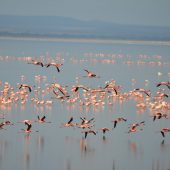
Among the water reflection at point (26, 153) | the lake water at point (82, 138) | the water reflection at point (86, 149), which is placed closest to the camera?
the water reflection at point (26, 153)

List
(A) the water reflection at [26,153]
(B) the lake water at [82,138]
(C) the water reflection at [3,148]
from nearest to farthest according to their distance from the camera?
(A) the water reflection at [26,153] → (B) the lake water at [82,138] → (C) the water reflection at [3,148]

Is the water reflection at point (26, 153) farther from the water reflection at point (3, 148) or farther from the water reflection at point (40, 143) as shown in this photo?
the water reflection at point (3, 148)

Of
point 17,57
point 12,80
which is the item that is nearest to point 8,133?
point 12,80

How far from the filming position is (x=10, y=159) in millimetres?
29891

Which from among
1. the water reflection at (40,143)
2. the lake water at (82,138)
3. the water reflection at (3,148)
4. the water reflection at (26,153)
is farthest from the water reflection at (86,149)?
the water reflection at (3,148)

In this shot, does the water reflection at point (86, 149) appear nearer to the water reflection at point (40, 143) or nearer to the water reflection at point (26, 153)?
the water reflection at point (40, 143)

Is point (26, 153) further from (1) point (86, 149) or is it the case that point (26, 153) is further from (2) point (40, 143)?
(1) point (86, 149)

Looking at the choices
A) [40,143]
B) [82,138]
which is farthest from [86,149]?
[40,143]

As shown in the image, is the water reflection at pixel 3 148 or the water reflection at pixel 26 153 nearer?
the water reflection at pixel 26 153

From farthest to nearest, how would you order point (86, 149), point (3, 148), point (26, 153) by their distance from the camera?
point (3, 148) → point (86, 149) → point (26, 153)

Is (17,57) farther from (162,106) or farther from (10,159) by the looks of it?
(10,159)

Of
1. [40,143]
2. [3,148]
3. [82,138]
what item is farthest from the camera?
[82,138]

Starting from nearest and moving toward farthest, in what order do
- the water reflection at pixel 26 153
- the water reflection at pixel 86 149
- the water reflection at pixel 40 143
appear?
1. the water reflection at pixel 26 153
2. the water reflection at pixel 86 149
3. the water reflection at pixel 40 143

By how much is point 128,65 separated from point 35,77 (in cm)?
1471
